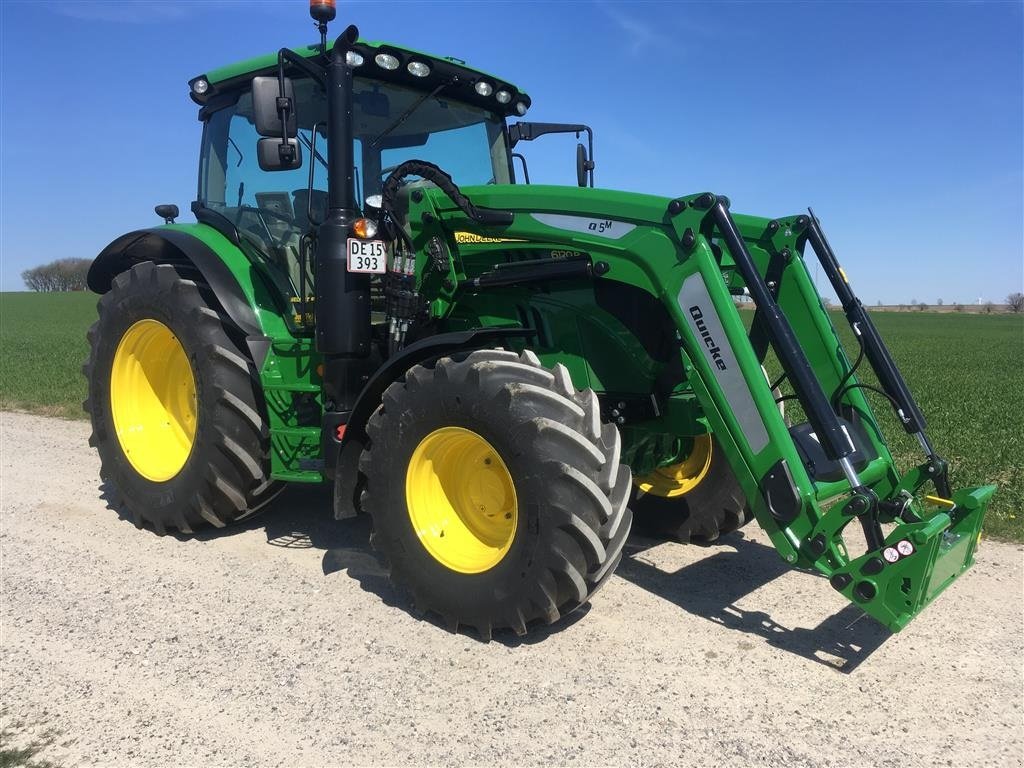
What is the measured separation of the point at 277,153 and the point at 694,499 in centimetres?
308

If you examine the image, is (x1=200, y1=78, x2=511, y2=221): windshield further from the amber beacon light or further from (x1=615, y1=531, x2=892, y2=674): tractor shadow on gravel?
(x1=615, y1=531, x2=892, y2=674): tractor shadow on gravel

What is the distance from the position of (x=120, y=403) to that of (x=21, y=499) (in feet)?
4.30

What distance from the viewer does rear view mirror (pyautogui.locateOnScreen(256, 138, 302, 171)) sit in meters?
3.81

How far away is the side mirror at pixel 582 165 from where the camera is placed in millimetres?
5215

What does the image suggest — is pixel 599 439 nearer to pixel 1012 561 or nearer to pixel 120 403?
pixel 1012 561

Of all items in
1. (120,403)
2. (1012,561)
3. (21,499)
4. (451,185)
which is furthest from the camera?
(21,499)

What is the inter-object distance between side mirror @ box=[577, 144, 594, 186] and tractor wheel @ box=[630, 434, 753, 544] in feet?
6.25

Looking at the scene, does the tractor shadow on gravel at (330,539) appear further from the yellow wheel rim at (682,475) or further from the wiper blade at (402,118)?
the wiper blade at (402,118)

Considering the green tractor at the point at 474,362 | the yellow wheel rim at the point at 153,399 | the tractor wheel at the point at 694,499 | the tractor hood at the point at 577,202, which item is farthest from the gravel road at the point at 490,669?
the tractor hood at the point at 577,202

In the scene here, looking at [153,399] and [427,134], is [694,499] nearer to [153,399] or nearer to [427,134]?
[427,134]

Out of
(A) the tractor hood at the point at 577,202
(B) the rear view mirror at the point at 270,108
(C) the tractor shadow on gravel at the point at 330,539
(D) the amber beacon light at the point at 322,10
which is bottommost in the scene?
(C) the tractor shadow on gravel at the point at 330,539

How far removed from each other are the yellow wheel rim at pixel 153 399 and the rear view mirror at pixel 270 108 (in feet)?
6.30

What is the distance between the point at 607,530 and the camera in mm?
3158

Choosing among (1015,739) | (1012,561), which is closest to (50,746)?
(1015,739)
